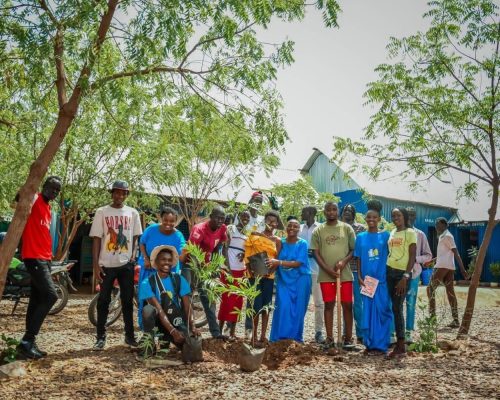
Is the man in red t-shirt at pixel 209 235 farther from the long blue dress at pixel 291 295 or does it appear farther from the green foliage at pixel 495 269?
the green foliage at pixel 495 269

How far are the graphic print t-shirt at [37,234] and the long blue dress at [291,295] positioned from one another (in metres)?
2.80

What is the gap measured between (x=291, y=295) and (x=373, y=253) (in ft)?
3.82

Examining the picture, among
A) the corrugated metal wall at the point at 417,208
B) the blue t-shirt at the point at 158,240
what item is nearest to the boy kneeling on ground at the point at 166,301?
the blue t-shirt at the point at 158,240

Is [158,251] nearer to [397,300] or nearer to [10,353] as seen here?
[10,353]

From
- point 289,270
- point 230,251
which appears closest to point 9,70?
point 230,251

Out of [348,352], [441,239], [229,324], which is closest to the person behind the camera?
[348,352]

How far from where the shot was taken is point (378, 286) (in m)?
6.13

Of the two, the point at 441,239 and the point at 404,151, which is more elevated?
the point at 404,151

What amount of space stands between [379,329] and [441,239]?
3487 mm

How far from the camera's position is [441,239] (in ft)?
29.0

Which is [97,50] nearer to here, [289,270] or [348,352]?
[289,270]

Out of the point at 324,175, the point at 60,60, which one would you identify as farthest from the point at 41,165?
the point at 324,175

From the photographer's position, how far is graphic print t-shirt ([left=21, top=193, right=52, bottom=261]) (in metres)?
5.06

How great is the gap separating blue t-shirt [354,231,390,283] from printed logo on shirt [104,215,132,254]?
2904 millimetres
